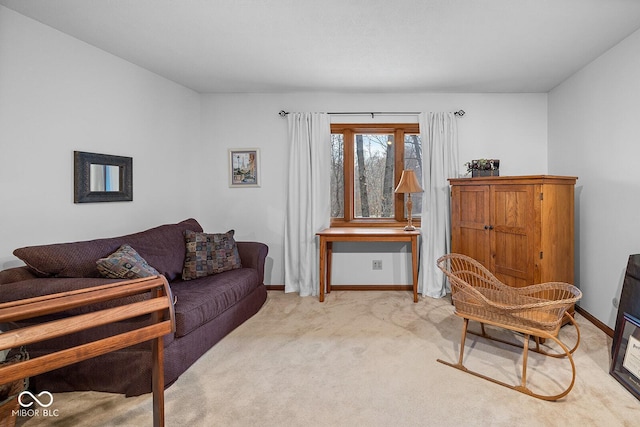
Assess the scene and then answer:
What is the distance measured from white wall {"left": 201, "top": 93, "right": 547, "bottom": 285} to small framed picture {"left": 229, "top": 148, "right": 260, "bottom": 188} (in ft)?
0.24

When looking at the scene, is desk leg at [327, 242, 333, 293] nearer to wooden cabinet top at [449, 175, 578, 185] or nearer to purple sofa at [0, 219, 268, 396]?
purple sofa at [0, 219, 268, 396]

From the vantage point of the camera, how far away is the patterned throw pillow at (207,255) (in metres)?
3.08

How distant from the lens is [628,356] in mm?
2113

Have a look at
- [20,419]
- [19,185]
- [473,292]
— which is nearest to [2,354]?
[20,419]

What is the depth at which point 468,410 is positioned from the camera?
186 centimetres

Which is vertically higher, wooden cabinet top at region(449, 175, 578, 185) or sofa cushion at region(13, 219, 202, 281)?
wooden cabinet top at region(449, 175, 578, 185)

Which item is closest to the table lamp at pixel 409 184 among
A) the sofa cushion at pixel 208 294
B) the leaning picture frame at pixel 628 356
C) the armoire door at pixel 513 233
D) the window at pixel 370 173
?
the window at pixel 370 173

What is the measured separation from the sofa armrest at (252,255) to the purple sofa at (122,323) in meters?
0.43

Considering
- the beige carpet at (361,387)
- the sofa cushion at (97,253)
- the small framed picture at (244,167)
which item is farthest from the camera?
the small framed picture at (244,167)

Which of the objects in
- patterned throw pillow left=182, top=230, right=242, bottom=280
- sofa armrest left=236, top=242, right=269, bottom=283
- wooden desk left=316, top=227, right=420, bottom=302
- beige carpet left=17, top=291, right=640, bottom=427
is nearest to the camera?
beige carpet left=17, top=291, right=640, bottom=427

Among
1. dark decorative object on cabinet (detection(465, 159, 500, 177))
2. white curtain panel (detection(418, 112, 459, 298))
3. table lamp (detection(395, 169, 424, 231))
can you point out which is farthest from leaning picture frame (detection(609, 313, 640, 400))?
table lamp (detection(395, 169, 424, 231))

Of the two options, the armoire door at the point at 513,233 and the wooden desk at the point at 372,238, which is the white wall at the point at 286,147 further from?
the armoire door at the point at 513,233

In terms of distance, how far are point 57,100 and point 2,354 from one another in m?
1.74

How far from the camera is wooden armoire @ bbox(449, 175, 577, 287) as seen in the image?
2.82m
